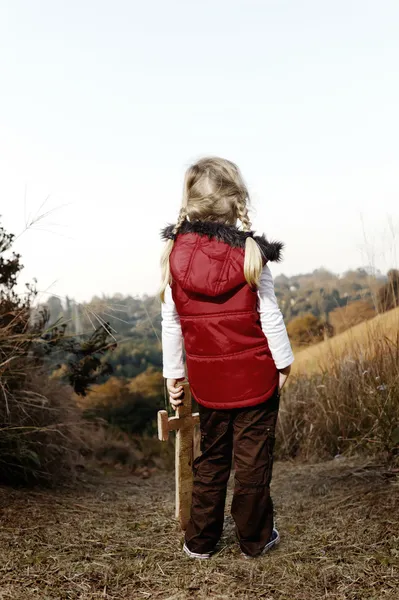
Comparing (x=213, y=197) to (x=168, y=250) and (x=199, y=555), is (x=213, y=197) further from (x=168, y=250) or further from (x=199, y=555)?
(x=199, y=555)

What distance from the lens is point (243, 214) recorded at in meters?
3.00

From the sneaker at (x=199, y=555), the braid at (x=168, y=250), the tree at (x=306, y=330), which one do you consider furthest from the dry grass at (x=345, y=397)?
the braid at (x=168, y=250)

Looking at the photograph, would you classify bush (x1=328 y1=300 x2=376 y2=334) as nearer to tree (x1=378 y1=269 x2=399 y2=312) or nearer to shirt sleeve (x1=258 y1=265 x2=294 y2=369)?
tree (x1=378 y1=269 x2=399 y2=312)

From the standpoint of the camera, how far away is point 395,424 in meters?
4.53

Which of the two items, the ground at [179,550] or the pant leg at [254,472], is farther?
the pant leg at [254,472]

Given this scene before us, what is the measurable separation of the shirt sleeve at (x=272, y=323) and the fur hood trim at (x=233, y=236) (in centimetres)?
9

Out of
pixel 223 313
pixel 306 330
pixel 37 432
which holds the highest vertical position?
pixel 223 313

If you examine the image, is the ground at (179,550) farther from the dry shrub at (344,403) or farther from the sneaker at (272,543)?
the dry shrub at (344,403)

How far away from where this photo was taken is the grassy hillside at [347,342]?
562cm

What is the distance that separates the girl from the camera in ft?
9.42

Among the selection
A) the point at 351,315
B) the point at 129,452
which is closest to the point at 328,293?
the point at 351,315

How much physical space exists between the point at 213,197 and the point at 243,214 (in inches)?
6.4

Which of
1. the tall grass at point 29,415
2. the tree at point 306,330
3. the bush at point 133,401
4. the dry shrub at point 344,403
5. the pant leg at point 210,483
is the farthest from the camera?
the bush at point 133,401

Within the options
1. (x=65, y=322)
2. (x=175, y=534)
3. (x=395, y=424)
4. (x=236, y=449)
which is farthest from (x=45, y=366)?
(x=395, y=424)
